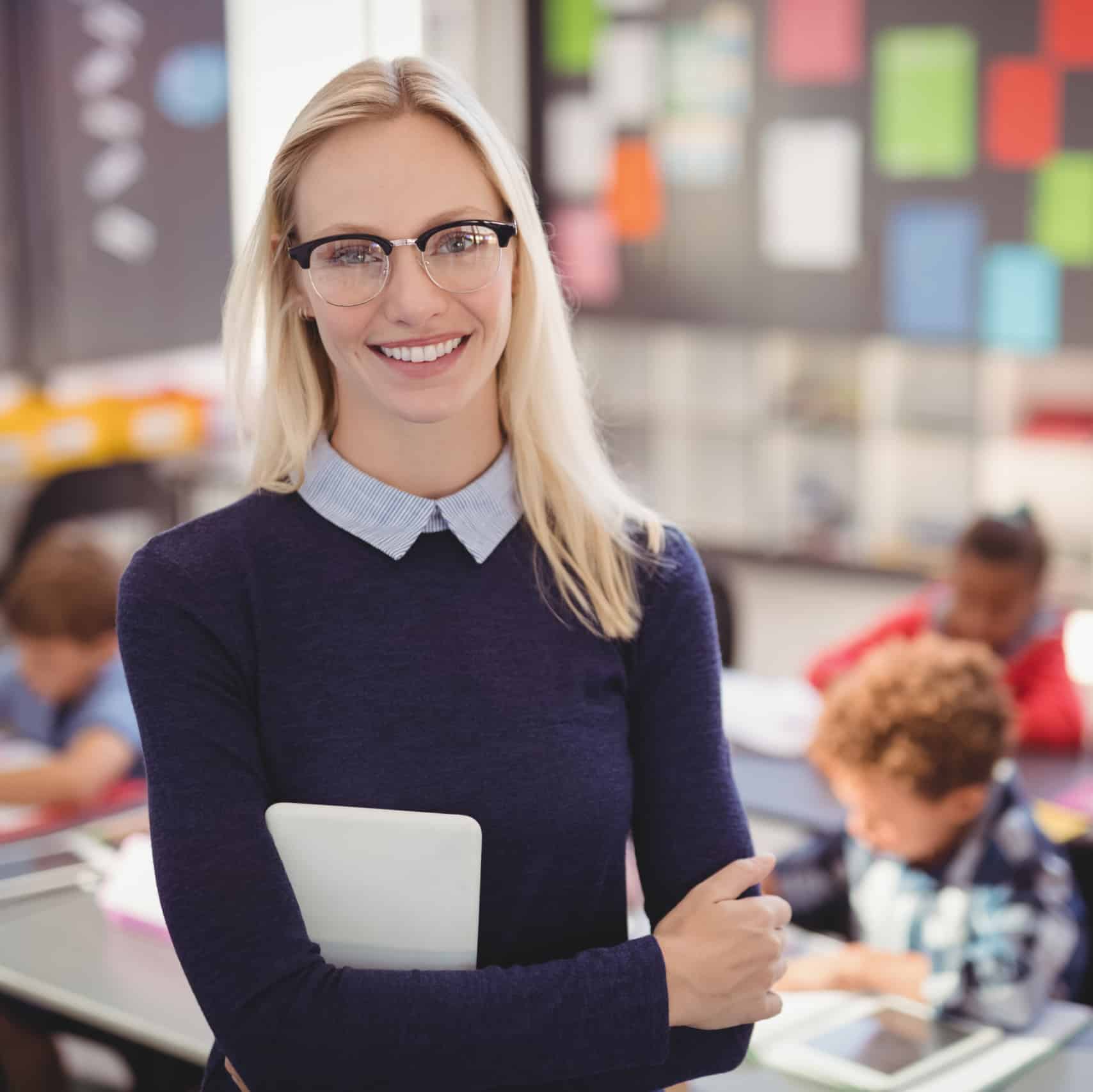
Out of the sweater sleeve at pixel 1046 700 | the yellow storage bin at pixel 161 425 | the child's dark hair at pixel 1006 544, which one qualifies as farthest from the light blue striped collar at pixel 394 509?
the yellow storage bin at pixel 161 425

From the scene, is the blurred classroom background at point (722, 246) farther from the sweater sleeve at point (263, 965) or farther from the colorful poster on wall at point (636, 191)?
the sweater sleeve at point (263, 965)

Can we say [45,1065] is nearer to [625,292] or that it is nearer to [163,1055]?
[163,1055]

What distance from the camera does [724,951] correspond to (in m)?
1.20

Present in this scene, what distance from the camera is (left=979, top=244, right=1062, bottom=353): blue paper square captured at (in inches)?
202

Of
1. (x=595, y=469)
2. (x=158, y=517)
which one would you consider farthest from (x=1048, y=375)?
(x=595, y=469)

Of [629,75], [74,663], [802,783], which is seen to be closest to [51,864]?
[74,663]

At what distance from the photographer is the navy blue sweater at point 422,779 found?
1123mm

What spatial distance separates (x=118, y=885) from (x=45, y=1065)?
1.21 feet

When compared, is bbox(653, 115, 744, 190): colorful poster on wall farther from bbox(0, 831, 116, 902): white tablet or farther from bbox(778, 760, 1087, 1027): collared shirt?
bbox(0, 831, 116, 902): white tablet

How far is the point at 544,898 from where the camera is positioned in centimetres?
119

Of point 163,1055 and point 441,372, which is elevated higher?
point 441,372

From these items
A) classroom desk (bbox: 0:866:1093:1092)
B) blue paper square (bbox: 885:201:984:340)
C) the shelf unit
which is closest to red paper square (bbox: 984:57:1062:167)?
blue paper square (bbox: 885:201:984:340)

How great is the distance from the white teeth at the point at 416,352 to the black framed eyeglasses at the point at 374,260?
0.04m

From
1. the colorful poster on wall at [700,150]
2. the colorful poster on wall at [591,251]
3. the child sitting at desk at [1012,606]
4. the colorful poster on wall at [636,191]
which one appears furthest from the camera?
the colorful poster on wall at [591,251]
